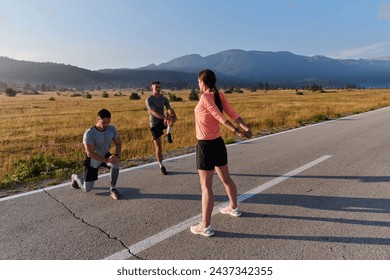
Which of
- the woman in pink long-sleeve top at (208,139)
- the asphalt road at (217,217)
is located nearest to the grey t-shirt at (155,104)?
the asphalt road at (217,217)

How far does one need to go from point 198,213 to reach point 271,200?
122cm

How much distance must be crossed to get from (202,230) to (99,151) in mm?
2275

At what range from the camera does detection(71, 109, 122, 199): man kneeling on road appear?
4359 mm

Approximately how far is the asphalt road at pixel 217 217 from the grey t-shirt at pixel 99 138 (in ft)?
2.28

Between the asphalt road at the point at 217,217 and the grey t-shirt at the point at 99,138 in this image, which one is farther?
the grey t-shirt at the point at 99,138

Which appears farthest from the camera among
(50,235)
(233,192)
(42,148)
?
(42,148)

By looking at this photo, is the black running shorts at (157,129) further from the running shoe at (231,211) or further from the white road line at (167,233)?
the running shoe at (231,211)

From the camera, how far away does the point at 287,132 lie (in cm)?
1109

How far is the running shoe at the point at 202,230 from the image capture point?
130 inches

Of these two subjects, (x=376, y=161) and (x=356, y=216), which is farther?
(x=376, y=161)

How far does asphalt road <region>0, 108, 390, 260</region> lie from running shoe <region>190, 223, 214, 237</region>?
2.6 inches
